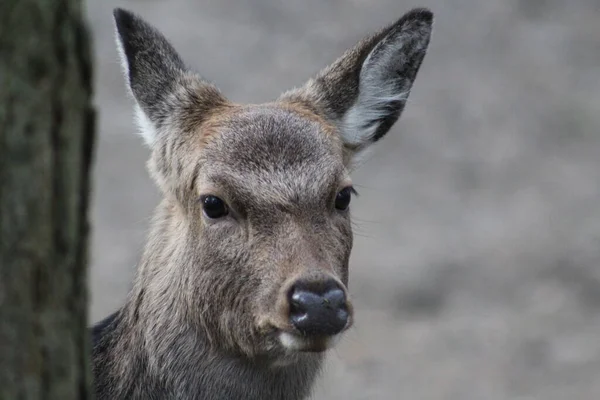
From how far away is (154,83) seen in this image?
8.21 metres

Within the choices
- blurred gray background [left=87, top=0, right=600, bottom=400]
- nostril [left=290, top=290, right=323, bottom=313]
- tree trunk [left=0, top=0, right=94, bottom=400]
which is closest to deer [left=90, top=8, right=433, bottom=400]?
nostril [left=290, top=290, right=323, bottom=313]

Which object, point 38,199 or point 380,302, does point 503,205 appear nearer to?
point 380,302

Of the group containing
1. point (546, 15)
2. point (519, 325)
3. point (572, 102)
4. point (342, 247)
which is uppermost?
point (546, 15)

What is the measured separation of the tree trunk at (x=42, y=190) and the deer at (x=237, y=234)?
7.98ft

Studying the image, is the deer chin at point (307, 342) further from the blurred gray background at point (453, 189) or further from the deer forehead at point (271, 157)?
the blurred gray background at point (453, 189)

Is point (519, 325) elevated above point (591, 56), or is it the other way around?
point (591, 56)

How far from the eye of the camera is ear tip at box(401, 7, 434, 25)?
335 inches

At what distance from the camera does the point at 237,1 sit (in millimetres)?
21953

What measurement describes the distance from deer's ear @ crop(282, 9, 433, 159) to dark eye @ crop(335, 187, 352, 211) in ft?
2.89

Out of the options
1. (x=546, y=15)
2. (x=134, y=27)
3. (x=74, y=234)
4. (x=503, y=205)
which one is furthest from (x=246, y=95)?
(x=74, y=234)

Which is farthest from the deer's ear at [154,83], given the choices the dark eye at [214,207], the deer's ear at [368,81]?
the dark eye at [214,207]

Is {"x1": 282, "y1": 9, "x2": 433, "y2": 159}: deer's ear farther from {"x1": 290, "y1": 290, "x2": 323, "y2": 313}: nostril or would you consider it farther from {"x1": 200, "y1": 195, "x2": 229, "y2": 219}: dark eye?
{"x1": 290, "y1": 290, "x2": 323, "y2": 313}: nostril

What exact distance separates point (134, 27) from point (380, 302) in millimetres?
8437

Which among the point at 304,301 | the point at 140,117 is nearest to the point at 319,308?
the point at 304,301
